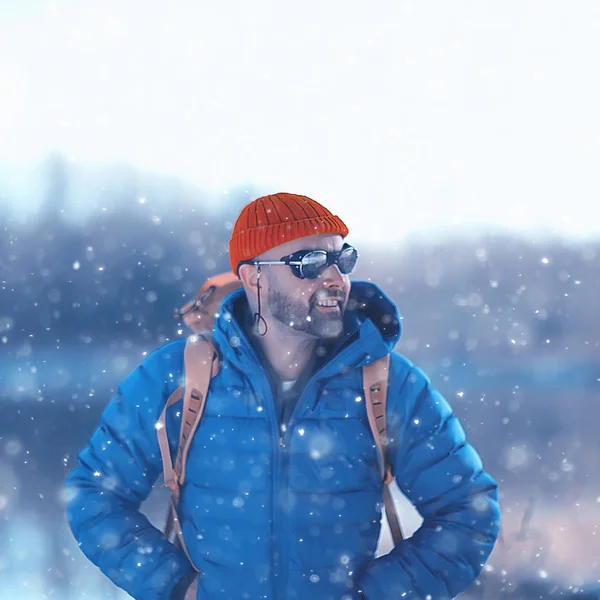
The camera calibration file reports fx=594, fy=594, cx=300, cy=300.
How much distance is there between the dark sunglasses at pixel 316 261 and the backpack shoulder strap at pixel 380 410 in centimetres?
44

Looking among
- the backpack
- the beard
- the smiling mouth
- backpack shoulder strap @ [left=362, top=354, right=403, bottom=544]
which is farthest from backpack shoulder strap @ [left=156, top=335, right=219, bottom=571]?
backpack shoulder strap @ [left=362, top=354, right=403, bottom=544]

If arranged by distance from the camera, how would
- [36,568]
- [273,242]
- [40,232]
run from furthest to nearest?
[40,232] < [36,568] < [273,242]

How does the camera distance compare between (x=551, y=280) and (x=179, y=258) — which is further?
(x=551, y=280)

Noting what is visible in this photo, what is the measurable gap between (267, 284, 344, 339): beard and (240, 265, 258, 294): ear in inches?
5.4

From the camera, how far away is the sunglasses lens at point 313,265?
8.28ft

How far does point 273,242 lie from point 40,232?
3802cm

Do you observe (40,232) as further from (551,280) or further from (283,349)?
(283,349)

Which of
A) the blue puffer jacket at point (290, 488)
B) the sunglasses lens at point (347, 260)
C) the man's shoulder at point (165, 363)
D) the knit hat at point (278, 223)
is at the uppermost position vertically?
the knit hat at point (278, 223)

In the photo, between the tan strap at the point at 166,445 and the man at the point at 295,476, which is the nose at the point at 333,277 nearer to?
the man at the point at 295,476

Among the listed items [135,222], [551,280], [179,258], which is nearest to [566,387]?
[179,258]

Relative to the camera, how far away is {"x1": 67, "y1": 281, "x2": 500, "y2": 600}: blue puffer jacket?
237 centimetres

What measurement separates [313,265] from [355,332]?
34 centimetres

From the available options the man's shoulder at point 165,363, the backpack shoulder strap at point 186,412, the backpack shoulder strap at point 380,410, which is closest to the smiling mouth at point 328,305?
the backpack shoulder strap at point 380,410

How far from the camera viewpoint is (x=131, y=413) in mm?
2506
